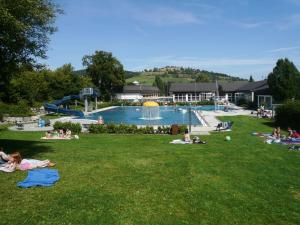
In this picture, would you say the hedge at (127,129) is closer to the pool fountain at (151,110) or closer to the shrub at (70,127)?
the shrub at (70,127)

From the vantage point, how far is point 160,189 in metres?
11.1

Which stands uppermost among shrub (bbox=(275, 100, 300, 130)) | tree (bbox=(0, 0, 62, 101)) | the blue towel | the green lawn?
tree (bbox=(0, 0, 62, 101))

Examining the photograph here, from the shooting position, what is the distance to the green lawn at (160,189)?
898 cm

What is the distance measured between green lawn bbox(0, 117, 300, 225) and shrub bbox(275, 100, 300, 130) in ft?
38.7

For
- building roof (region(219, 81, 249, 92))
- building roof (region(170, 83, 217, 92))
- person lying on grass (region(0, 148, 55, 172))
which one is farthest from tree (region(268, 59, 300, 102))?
building roof (region(170, 83, 217, 92))

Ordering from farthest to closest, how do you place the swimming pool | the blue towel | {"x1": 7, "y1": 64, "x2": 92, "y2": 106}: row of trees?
{"x1": 7, "y1": 64, "x2": 92, "y2": 106}: row of trees, the swimming pool, the blue towel

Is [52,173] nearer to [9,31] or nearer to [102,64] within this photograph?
[9,31]

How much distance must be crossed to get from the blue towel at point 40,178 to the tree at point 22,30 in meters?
5.30

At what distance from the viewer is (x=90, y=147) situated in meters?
19.3

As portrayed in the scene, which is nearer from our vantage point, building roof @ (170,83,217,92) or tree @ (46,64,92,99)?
tree @ (46,64,92,99)

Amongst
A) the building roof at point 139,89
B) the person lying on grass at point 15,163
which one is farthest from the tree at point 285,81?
the building roof at point 139,89

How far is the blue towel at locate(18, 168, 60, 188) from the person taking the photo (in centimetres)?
1127

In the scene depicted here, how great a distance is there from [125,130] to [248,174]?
14.8 meters

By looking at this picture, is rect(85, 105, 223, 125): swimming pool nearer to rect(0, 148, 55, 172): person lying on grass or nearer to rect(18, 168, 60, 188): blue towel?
rect(0, 148, 55, 172): person lying on grass
